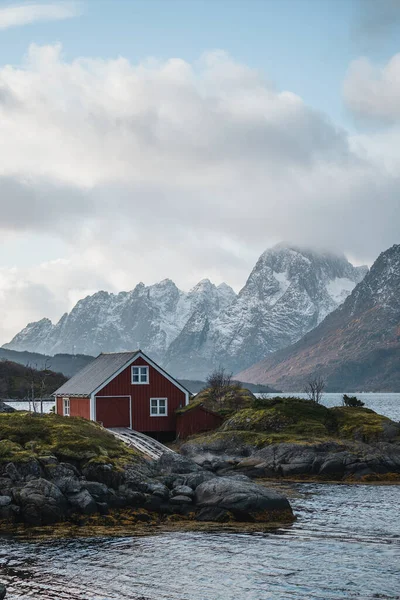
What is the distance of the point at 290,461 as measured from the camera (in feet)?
169

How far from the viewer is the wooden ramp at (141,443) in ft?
167

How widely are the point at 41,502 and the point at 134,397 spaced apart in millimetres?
29610

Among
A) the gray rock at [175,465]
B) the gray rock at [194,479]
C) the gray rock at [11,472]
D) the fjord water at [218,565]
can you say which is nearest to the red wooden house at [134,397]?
the gray rock at [175,465]

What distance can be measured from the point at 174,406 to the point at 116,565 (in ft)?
125

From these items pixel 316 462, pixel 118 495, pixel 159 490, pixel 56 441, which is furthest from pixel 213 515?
pixel 316 462

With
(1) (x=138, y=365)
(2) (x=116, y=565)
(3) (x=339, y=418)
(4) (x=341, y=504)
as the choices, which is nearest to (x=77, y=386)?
(1) (x=138, y=365)

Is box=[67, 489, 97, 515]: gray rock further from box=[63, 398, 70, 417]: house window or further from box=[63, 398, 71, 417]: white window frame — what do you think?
box=[63, 398, 70, 417]: house window

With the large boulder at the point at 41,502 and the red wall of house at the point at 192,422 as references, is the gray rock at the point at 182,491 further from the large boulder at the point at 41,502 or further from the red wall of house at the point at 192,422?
the red wall of house at the point at 192,422

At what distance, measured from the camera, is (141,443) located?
2136 inches

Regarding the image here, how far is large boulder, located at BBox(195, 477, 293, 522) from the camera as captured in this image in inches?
1336

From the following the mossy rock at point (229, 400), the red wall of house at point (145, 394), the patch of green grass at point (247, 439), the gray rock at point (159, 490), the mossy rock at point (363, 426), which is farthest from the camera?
the mossy rock at point (229, 400)

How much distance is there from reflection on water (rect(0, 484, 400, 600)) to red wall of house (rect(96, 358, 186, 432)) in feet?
98.6

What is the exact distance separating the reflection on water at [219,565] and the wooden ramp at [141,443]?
59.6ft

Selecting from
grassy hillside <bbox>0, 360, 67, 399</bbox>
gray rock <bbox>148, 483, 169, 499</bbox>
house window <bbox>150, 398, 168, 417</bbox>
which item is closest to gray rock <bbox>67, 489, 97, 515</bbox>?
gray rock <bbox>148, 483, 169, 499</bbox>
